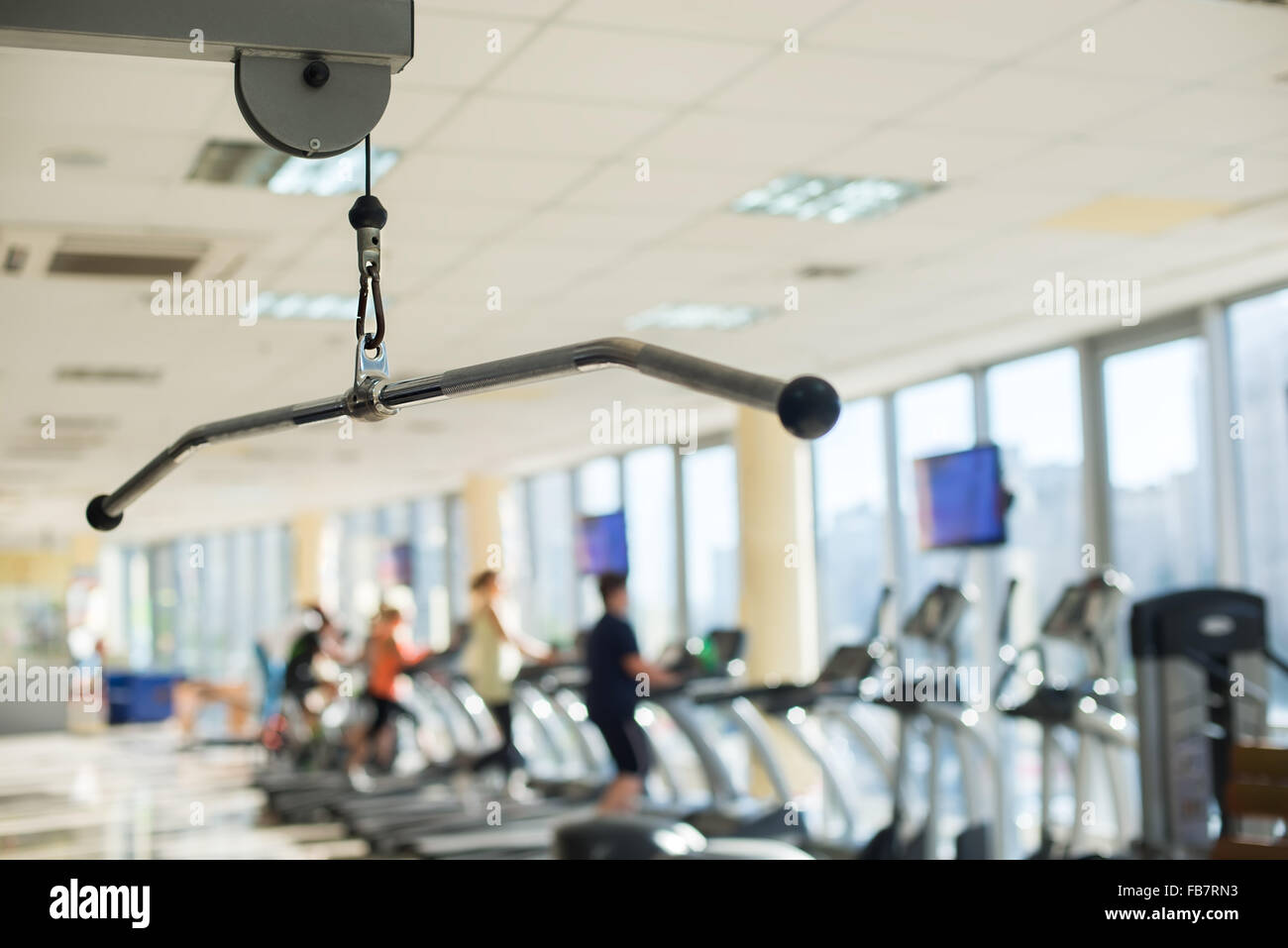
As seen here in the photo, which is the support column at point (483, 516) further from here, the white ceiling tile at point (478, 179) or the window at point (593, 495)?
the white ceiling tile at point (478, 179)

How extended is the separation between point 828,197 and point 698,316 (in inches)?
77.7

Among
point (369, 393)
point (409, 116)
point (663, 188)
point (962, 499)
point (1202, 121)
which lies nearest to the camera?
point (369, 393)

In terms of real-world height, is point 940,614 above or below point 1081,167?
below

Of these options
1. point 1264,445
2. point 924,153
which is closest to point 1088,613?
point 1264,445

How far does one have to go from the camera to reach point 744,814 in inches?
289

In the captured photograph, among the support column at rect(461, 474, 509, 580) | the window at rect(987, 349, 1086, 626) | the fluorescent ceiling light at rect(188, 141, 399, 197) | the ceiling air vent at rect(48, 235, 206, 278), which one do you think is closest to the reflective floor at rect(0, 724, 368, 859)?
the ceiling air vent at rect(48, 235, 206, 278)

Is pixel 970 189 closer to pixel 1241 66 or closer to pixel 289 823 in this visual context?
pixel 1241 66

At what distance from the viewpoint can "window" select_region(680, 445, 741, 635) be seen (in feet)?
35.3

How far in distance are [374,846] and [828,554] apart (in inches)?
149

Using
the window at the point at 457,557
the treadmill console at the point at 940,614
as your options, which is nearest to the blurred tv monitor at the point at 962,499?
the treadmill console at the point at 940,614

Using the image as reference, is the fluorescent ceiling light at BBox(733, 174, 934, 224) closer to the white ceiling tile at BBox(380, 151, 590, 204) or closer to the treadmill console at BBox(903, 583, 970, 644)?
the white ceiling tile at BBox(380, 151, 590, 204)

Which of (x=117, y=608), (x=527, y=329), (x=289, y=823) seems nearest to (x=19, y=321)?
(x=527, y=329)

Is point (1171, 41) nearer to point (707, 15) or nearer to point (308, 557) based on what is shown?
point (707, 15)

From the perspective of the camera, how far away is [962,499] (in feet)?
19.2
